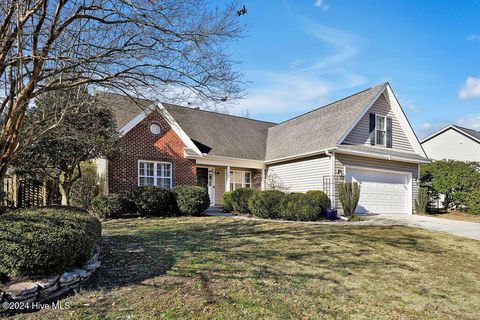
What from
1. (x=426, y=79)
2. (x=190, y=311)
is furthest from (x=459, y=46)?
(x=190, y=311)

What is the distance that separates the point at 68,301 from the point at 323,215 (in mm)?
10705

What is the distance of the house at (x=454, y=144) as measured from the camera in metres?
23.4

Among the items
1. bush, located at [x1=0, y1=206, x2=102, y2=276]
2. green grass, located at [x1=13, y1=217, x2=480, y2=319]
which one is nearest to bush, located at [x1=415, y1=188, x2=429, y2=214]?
green grass, located at [x1=13, y1=217, x2=480, y2=319]

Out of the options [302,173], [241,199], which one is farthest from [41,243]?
[302,173]

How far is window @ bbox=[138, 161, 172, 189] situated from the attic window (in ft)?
4.59

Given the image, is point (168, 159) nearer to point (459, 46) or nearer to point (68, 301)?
point (68, 301)

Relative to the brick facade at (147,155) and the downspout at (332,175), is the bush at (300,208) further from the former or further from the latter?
the brick facade at (147,155)

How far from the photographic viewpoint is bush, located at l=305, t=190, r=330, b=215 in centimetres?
1289

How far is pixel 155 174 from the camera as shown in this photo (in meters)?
15.0

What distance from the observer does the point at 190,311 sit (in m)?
4.00

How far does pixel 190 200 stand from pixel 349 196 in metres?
6.56

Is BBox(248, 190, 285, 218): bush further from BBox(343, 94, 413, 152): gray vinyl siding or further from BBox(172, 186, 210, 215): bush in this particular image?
BBox(343, 94, 413, 152): gray vinyl siding

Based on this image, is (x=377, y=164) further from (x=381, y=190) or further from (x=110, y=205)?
(x=110, y=205)

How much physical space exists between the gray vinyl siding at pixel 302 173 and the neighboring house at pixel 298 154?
5cm
